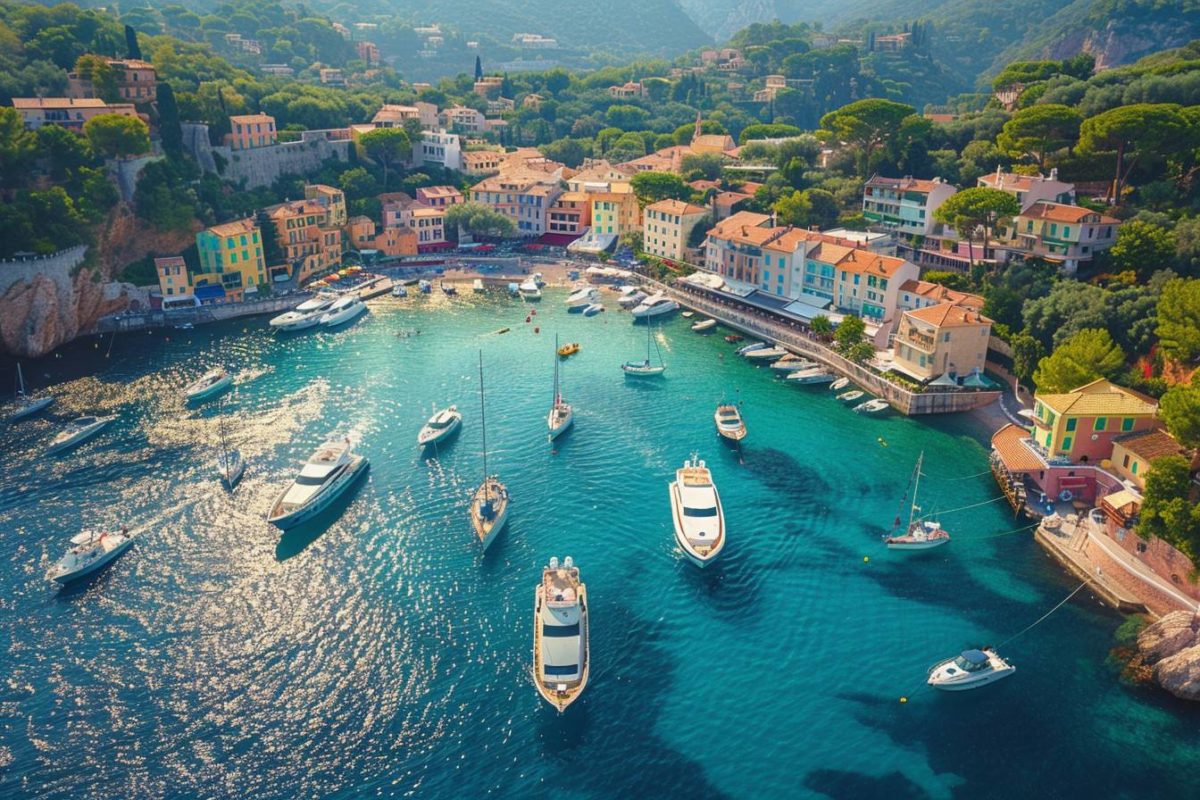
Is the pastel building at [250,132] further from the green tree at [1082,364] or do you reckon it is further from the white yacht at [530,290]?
the green tree at [1082,364]

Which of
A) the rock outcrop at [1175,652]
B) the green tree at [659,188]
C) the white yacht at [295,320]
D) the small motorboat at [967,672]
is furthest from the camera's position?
the green tree at [659,188]

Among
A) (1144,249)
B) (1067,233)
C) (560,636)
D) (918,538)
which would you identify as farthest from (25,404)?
(1144,249)

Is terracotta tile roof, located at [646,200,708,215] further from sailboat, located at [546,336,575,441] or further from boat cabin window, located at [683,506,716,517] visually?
boat cabin window, located at [683,506,716,517]

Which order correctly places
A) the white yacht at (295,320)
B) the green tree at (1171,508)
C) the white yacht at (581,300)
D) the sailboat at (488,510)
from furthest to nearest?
the white yacht at (581,300) < the white yacht at (295,320) < the sailboat at (488,510) < the green tree at (1171,508)

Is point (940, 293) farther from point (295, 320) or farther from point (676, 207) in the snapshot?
point (295, 320)

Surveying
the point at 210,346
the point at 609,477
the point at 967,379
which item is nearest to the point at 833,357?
the point at 967,379

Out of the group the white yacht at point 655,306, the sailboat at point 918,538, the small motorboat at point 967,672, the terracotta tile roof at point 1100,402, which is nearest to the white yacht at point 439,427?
the white yacht at point 655,306
